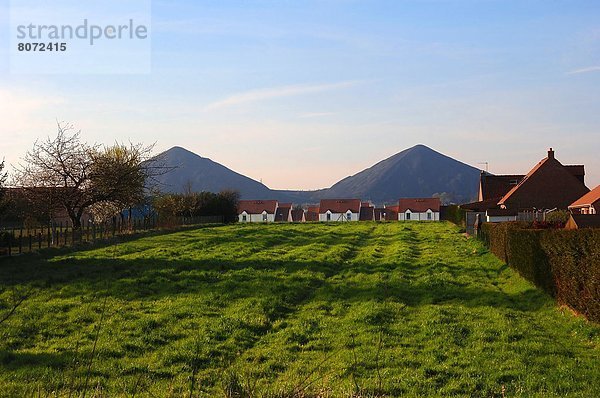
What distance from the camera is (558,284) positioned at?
15.0 meters

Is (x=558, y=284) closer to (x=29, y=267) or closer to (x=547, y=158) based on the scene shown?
(x=29, y=267)

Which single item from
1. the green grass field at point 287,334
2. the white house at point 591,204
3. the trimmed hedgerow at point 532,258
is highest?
the white house at point 591,204

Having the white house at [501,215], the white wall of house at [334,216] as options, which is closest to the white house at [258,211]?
the white wall of house at [334,216]

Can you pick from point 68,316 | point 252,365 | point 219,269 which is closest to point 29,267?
point 219,269

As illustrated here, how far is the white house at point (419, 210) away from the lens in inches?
5007

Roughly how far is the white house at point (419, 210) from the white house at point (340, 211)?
9717mm

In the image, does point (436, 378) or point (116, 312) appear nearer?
point (436, 378)

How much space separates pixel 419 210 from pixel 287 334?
119 meters

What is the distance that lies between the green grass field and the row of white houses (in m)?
107

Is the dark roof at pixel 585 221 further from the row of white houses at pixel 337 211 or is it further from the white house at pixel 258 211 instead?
the white house at pixel 258 211

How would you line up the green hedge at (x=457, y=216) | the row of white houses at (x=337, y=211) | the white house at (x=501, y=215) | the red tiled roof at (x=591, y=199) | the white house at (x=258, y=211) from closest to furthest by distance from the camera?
1. the red tiled roof at (x=591, y=199)
2. the white house at (x=501, y=215)
3. the green hedge at (x=457, y=216)
4. the row of white houses at (x=337, y=211)
5. the white house at (x=258, y=211)

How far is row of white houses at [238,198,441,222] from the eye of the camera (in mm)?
128875

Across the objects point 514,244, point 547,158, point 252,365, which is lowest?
point 252,365

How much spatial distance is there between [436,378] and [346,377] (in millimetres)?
1315
